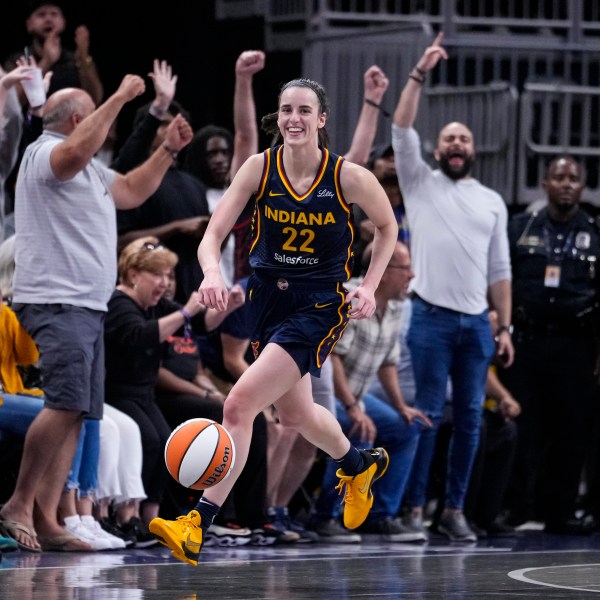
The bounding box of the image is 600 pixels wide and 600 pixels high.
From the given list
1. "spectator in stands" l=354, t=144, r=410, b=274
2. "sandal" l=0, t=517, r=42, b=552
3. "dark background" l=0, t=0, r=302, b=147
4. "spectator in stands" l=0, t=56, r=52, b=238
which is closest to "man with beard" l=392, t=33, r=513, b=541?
"spectator in stands" l=354, t=144, r=410, b=274

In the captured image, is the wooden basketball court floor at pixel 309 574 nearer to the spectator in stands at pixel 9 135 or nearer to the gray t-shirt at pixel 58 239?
the gray t-shirt at pixel 58 239

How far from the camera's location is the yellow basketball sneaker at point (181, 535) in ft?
19.9

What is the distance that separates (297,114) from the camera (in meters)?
6.44

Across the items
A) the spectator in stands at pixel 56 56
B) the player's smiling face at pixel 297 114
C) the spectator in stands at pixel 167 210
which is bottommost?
the spectator in stands at pixel 167 210

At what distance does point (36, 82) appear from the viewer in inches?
309

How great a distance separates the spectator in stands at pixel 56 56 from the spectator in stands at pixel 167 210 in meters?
0.85

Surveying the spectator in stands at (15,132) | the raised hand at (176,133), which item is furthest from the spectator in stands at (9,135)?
the raised hand at (176,133)

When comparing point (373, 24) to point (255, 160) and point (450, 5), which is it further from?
point (255, 160)

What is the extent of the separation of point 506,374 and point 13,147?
3747 millimetres

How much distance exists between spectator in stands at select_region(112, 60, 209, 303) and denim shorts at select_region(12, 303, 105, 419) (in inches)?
53.6

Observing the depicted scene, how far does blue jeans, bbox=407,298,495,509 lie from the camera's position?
29.6 ft

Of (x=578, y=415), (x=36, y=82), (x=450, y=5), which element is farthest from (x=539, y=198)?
(x=36, y=82)

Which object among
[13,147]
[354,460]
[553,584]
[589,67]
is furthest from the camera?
[589,67]

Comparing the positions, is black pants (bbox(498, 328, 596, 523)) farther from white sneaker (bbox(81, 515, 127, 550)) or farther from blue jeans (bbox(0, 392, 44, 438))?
blue jeans (bbox(0, 392, 44, 438))
